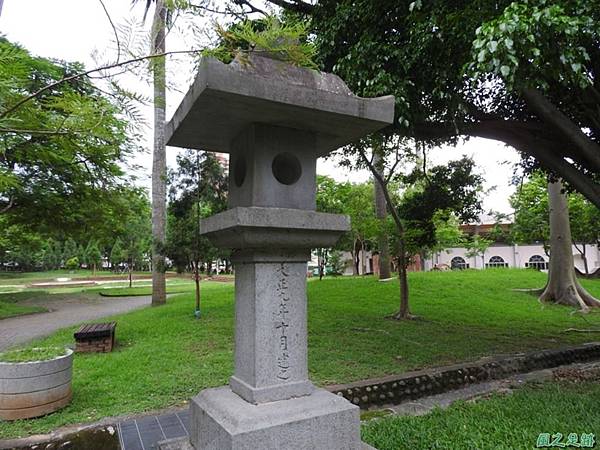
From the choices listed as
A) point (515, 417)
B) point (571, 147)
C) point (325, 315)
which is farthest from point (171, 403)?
point (571, 147)

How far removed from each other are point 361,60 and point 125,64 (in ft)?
13.3

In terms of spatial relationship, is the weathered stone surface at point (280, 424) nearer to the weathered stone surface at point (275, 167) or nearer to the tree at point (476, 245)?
the weathered stone surface at point (275, 167)

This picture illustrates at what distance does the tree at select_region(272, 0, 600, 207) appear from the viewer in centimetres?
394

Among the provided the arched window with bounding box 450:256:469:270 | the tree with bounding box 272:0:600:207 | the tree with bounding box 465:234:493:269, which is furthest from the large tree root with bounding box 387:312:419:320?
the arched window with bounding box 450:256:469:270

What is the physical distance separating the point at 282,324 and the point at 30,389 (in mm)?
3824

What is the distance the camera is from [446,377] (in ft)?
21.0

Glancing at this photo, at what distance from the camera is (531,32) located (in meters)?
3.83

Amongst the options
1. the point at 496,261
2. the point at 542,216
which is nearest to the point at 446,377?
the point at 542,216

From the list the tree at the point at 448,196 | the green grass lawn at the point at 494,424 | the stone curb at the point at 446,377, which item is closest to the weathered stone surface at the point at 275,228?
the green grass lawn at the point at 494,424

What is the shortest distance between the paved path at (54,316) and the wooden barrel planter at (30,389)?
17.4 ft

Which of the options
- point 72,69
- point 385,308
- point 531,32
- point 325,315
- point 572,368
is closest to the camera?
point 531,32

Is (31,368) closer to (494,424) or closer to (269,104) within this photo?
(269,104)

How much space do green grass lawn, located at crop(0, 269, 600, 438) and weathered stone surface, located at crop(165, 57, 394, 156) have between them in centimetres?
399

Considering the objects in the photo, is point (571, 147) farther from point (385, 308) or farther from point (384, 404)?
point (385, 308)
